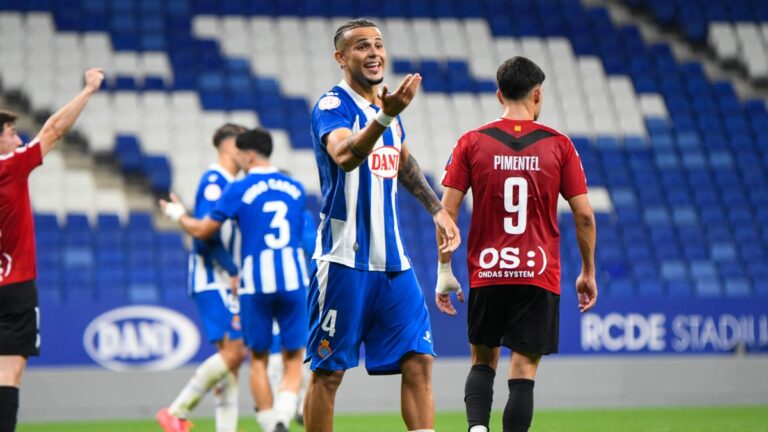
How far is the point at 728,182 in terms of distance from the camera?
18.2 metres

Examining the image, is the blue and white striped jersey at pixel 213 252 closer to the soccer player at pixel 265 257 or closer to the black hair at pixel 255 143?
the soccer player at pixel 265 257

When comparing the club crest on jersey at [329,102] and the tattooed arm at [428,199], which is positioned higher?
the club crest on jersey at [329,102]

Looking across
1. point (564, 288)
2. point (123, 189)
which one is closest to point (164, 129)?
point (123, 189)

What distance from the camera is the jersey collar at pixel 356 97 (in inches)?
215

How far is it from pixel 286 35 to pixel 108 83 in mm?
3209

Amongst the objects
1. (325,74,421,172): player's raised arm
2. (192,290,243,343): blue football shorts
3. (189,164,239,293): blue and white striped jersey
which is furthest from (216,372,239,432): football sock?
(325,74,421,172): player's raised arm

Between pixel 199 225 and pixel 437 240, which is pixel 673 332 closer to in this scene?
pixel 199 225

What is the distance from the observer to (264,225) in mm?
8172

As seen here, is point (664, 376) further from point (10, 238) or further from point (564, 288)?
point (10, 238)

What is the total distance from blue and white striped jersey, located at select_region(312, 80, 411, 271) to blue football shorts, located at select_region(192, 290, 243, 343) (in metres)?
3.44

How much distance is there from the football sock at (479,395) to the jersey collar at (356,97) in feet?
5.01

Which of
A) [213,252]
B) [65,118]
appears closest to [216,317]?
[213,252]

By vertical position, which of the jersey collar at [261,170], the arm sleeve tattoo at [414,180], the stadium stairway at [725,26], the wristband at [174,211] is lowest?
the arm sleeve tattoo at [414,180]

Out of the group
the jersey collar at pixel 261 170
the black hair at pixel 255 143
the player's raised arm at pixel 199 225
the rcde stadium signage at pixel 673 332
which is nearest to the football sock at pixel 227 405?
the player's raised arm at pixel 199 225
